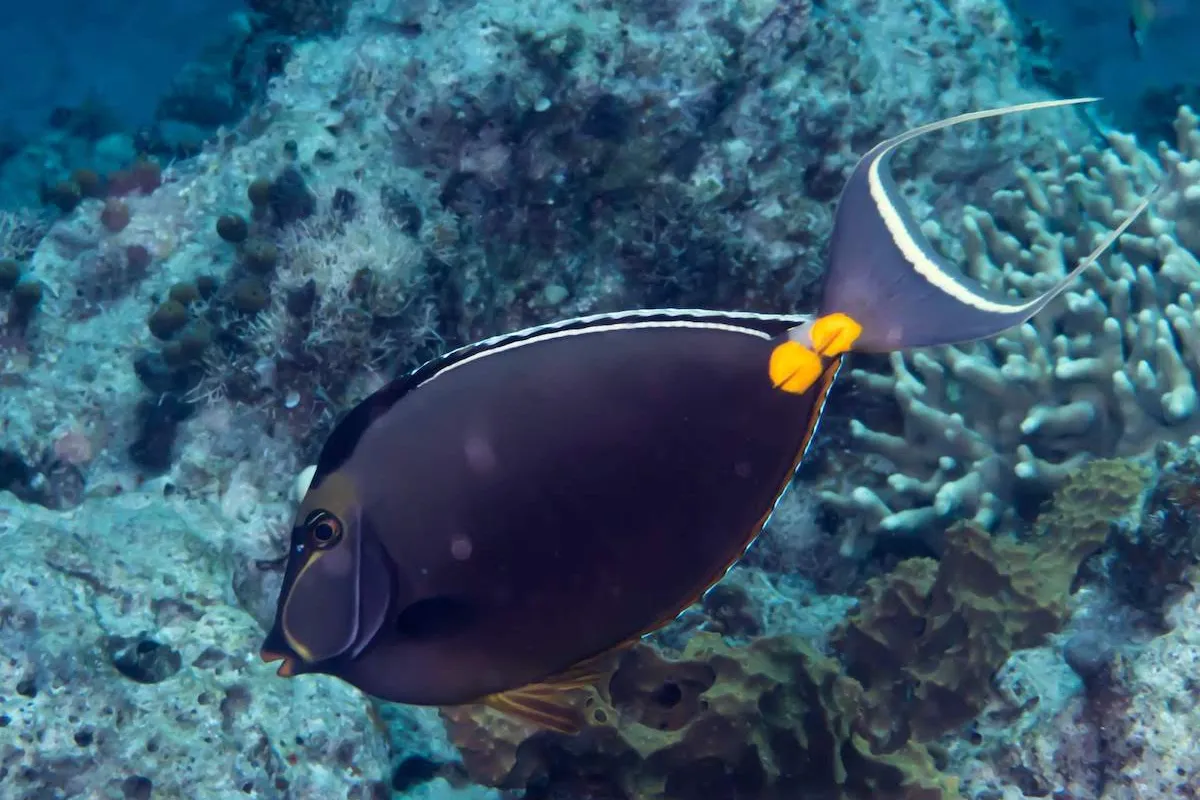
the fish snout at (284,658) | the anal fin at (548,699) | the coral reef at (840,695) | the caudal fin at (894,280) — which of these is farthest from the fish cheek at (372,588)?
the coral reef at (840,695)

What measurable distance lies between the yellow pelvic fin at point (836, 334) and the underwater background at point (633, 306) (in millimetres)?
1302

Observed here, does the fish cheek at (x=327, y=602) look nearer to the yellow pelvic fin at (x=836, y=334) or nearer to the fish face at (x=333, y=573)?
the fish face at (x=333, y=573)

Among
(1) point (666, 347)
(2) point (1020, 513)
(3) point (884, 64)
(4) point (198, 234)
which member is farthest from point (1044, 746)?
(4) point (198, 234)

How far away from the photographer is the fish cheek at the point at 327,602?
149cm

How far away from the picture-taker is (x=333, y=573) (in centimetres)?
149

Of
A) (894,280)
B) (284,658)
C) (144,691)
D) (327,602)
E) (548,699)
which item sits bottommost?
(144,691)

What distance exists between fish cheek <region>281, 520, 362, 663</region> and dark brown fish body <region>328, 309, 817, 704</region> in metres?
0.07

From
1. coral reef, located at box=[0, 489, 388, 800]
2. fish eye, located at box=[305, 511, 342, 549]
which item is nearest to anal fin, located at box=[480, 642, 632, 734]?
fish eye, located at box=[305, 511, 342, 549]

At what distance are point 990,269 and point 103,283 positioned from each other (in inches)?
180

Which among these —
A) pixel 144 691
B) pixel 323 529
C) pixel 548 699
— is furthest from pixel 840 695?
pixel 144 691

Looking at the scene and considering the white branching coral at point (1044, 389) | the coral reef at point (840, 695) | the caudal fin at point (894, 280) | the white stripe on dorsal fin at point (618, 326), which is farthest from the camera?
the white branching coral at point (1044, 389)

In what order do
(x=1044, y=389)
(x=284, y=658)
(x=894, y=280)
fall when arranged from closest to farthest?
(x=894, y=280) < (x=284, y=658) < (x=1044, y=389)

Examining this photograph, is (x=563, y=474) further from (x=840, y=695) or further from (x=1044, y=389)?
(x=1044, y=389)

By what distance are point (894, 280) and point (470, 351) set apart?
743 millimetres
